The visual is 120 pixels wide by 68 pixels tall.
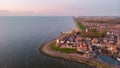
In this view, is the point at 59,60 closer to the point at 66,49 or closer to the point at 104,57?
the point at 66,49

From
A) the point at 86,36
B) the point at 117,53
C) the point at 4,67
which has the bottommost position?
the point at 4,67

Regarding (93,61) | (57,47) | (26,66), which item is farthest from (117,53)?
(26,66)

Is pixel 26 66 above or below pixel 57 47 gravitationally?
below

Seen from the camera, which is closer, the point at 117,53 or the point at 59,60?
the point at 59,60

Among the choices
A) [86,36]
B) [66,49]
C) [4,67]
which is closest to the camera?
[4,67]

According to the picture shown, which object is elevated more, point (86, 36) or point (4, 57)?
point (86, 36)

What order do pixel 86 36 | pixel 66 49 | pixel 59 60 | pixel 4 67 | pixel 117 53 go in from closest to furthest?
pixel 4 67, pixel 59 60, pixel 117 53, pixel 66 49, pixel 86 36

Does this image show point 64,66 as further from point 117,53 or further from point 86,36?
point 86,36

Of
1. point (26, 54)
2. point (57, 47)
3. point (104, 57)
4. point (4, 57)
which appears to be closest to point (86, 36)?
point (57, 47)

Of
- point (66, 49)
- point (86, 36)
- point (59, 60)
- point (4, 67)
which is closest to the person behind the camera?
point (4, 67)
